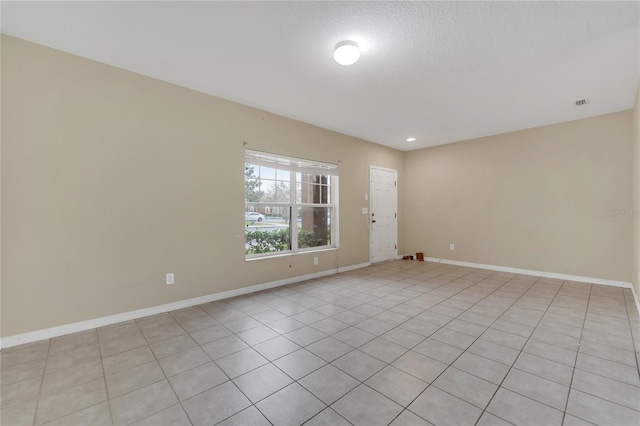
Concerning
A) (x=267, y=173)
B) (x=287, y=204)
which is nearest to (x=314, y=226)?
(x=287, y=204)

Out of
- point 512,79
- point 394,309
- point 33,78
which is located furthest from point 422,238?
point 33,78

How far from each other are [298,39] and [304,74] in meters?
0.59

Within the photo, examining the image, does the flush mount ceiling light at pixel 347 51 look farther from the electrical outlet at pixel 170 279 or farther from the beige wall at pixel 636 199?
the beige wall at pixel 636 199

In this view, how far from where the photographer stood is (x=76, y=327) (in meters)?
2.63

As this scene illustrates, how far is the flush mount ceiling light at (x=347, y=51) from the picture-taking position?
7.78ft

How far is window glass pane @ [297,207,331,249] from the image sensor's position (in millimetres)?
4688

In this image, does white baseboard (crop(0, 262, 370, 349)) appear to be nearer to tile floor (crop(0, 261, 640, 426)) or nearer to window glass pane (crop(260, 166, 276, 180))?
tile floor (crop(0, 261, 640, 426))

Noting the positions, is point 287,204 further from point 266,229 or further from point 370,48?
point 370,48

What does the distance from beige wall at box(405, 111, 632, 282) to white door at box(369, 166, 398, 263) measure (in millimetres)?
600

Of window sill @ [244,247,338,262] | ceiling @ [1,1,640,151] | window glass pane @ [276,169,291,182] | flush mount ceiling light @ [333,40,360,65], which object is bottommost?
window sill @ [244,247,338,262]

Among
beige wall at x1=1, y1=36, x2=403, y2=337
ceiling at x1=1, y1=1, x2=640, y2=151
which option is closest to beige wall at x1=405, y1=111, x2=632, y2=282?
ceiling at x1=1, y1=1, x2=640, y2=151

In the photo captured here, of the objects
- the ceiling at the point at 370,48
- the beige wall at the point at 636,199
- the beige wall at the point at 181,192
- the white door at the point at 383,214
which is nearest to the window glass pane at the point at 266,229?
the beige wall at the point at 181,192

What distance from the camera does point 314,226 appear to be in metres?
4.91

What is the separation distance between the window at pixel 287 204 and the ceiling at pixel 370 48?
95cm
